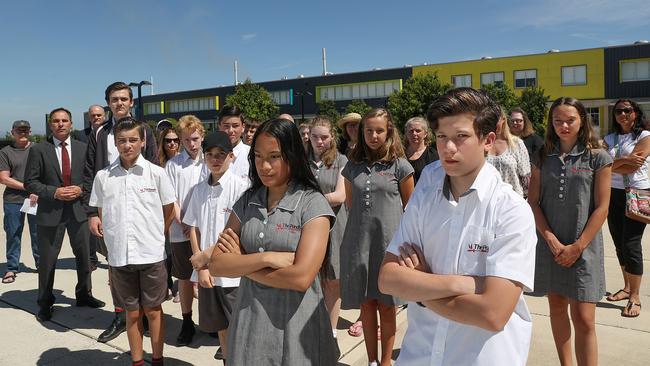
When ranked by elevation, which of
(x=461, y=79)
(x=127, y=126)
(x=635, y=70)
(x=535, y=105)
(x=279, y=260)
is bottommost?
(x=279, y=260)

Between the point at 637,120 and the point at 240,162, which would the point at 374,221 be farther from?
the point at 637,120

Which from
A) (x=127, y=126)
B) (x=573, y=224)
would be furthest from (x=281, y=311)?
(x=127, y=126)

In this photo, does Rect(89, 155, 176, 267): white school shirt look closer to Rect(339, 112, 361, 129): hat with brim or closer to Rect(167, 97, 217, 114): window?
Rect(339, 112, 361, 129): hat with brim

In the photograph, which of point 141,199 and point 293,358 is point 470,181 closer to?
point 293,358

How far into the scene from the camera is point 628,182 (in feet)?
16.5

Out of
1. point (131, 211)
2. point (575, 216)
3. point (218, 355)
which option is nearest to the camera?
point (575, 216)

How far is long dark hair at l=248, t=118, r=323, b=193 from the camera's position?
7.73ft

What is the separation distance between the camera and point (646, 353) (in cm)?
368

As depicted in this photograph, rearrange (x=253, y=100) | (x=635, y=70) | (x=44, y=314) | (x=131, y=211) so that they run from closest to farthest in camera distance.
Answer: (x=131, y=211)
(x=44, y=314)
(x=635, y=70)
(x=253, y=100)

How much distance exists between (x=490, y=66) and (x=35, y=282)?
137 feet

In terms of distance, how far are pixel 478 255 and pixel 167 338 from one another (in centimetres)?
357

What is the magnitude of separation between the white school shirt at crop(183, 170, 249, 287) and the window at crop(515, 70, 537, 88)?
4134 centimetres

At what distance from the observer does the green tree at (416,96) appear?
112 feet

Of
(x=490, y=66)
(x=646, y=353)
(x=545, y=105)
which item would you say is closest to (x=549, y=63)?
(x=490, y=66)
